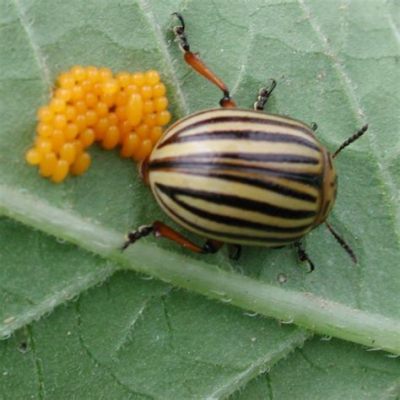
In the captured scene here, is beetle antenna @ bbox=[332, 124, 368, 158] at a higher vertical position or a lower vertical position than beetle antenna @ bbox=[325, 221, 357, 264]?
higher

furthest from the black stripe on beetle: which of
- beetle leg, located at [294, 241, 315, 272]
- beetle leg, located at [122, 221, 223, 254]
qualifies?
beetle leg, located at [294, 241, 315, 272]

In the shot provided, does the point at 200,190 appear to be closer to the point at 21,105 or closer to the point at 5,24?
the point at 21,105

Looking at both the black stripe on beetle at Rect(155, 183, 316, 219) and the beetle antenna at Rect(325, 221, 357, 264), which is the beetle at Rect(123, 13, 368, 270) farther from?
the beetle antenna at Rect(325, 221, 357, 264)

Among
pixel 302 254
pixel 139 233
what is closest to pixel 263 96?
pixel 302 254

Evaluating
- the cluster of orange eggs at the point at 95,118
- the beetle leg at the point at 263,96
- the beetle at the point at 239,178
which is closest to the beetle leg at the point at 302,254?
the beetle at the point at 239,178

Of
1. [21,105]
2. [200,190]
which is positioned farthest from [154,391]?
[21,105]
